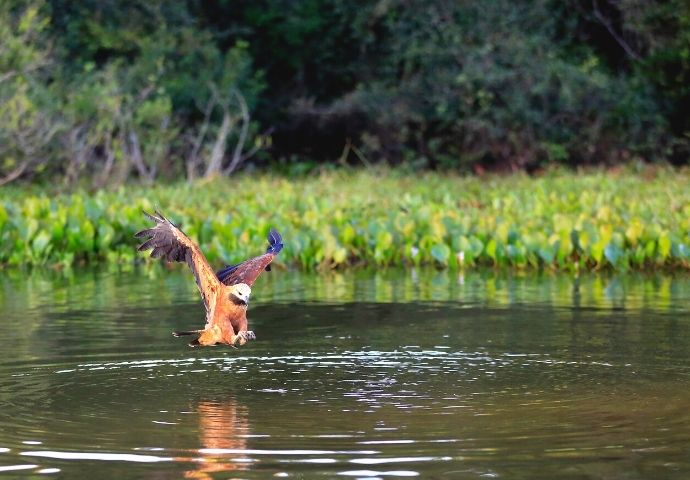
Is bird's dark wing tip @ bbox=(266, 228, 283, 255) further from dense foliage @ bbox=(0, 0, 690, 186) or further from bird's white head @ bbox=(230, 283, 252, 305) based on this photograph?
dense foliage @ bbox=(0, 0, 690, 186)

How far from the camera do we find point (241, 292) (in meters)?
6.85

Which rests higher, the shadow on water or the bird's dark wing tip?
the bird's dark wing tip

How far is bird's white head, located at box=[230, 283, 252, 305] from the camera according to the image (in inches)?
269

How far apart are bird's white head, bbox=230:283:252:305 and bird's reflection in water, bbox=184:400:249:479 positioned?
0.48 metres

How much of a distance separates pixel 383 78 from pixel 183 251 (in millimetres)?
22777

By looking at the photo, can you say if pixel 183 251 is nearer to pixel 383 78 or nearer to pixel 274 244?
pixel 274 244

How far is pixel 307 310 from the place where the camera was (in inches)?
421

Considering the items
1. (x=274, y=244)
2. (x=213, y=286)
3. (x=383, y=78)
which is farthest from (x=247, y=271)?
(x=383, y=78)

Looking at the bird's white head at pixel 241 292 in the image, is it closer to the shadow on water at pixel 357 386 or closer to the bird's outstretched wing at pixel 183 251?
the bird's outstretched wing at pixel 183 251

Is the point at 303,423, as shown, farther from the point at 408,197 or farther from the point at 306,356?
the point at 408,197

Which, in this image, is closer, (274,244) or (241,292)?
(241,292)

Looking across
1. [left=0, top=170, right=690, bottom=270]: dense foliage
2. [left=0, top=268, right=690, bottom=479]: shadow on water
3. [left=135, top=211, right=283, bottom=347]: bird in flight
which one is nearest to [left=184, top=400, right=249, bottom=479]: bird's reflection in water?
[left=0, top=268, right=690, bottom=479]: shadow on water

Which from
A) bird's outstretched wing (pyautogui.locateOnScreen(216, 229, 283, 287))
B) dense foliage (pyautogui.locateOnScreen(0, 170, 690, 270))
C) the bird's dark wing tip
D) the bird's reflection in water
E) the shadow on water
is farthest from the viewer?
dense foliage (pyautogui.locateOnScreen(0, 170, 690, 270))

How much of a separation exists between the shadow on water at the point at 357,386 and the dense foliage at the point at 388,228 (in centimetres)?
184
